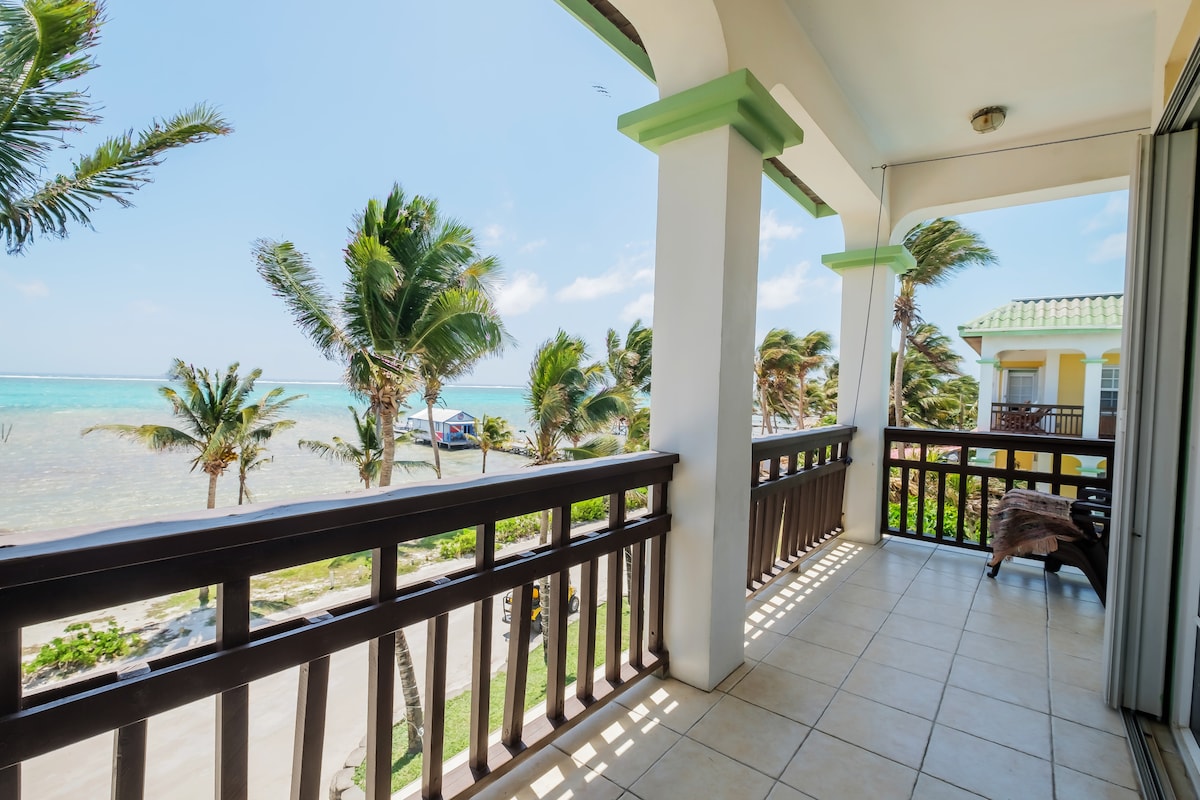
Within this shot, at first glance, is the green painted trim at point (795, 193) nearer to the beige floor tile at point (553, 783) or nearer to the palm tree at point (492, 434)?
the beige floor tile at point (553, 783)

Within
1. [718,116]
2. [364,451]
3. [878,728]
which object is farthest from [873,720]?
[364,451]

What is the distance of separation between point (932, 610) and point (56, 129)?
1121 cm

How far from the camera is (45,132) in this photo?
689cm

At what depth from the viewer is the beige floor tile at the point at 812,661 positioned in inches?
80.7

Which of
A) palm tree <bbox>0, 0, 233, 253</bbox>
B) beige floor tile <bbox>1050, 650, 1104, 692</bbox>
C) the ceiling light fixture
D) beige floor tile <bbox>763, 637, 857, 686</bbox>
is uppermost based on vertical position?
palm tree <bbox>0, 0, 233, 253</bbox>

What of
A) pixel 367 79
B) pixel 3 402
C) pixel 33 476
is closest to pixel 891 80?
pixel 33 476

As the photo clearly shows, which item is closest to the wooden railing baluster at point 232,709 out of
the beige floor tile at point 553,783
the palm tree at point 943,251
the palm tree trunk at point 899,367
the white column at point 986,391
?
the beige floor tile at point 553,783

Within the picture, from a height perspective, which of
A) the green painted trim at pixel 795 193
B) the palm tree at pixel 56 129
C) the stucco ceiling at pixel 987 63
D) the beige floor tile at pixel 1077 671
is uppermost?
the palm tree at pixel 56 129

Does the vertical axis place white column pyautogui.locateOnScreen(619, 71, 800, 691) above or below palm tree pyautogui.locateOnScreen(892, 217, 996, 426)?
below

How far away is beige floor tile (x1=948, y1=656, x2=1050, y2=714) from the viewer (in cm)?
191

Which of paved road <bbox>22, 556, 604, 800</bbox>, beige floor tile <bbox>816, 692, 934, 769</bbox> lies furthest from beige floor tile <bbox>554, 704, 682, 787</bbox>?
paved road <bbox>22, 556, 604, 800</bbox>

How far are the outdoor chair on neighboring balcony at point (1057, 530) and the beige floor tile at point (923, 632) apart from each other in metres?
0.83

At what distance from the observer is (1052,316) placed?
31.6ft

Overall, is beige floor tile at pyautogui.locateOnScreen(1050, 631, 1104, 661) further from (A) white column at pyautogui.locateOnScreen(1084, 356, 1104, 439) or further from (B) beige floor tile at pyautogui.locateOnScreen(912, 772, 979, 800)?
(A) white column at pyautogui.locateOnScreen(1084, 356, 1104, 439)
